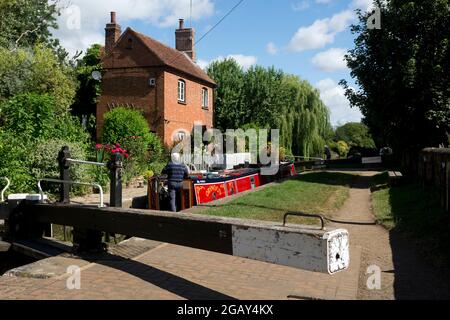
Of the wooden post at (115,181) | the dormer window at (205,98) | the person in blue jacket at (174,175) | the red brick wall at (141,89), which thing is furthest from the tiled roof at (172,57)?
the wooden post at (115,181)

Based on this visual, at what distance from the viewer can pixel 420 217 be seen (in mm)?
9484

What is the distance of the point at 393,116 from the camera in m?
18.4

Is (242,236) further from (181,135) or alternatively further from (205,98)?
(205,98)

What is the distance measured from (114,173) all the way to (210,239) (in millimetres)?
2771

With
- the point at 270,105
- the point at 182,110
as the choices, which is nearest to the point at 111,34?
the point at 182,110

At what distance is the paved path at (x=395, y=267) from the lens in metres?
5.14

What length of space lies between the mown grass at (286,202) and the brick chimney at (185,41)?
16468 millimetres

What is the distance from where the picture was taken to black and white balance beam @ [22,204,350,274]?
3.57 meters

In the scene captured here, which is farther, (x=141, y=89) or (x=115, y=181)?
(x=141, y=89)

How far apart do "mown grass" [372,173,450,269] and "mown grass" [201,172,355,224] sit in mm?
1310

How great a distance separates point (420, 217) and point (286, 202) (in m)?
3.70

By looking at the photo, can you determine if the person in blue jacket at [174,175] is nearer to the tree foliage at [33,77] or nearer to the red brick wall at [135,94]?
the tree foliage at [33,77]

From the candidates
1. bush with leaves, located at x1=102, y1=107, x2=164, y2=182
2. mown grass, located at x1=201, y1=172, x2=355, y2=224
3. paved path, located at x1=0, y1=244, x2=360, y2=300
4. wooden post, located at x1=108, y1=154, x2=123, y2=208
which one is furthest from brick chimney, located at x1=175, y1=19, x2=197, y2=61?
paved path, located at x1=0, y1=244, x2=360, y2=300
